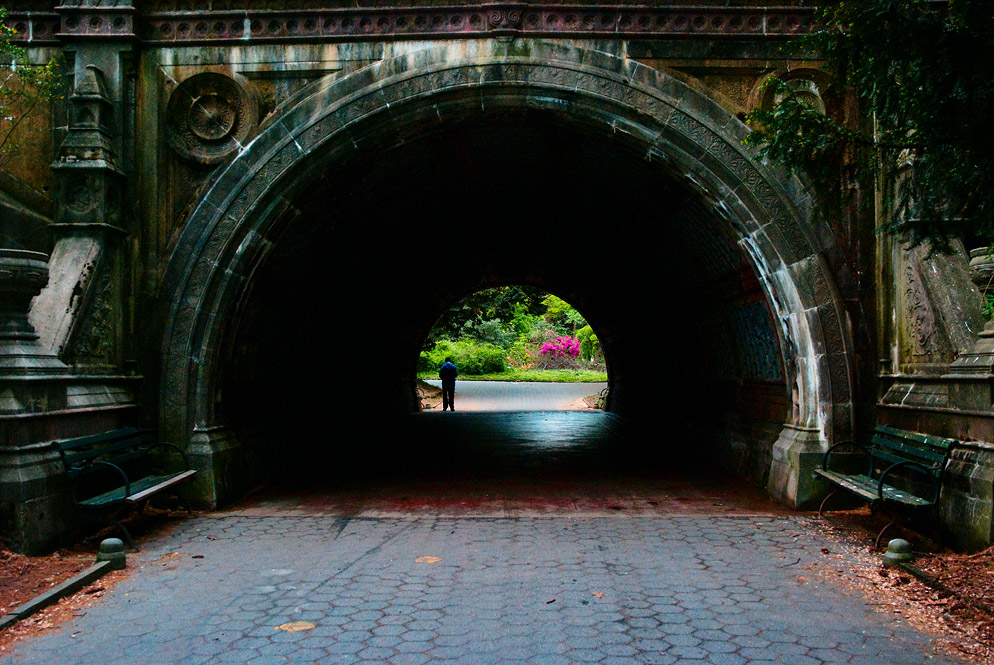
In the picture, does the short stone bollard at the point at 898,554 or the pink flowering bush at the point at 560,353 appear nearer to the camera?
the short stone bollard at the point at 898,554

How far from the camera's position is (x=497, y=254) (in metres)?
15.9

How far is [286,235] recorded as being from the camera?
8.48 meters

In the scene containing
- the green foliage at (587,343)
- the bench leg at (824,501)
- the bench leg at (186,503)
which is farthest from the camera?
the green foliage at (587,343)

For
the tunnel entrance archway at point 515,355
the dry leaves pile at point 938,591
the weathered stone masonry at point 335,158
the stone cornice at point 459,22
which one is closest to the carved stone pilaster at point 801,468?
the weathered stone masonry at point 335,158

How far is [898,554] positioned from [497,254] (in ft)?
36.7

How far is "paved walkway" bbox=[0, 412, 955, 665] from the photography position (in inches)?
163

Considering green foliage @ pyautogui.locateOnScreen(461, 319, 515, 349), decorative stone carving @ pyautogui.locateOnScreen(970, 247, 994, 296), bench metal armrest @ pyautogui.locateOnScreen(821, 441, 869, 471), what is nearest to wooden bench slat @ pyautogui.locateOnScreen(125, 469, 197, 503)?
bench metal armrest @ pyautogui.locateOnScreen(821, 441, 869, 471)

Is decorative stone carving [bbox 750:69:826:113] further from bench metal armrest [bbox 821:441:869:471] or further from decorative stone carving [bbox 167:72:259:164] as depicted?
decorative stone carving [bbox 167:72:259:164]

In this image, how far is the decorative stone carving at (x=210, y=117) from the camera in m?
8.09

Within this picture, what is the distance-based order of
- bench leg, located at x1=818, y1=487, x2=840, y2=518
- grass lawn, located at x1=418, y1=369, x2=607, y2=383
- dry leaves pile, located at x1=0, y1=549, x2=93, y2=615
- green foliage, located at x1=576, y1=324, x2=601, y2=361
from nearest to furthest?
dry leaves pile, located at x1=0, y1=549, x2=93, y2=615, bench leg, located at x1=818, y1=487, x2=840, y2=518, grass lawn, located at x1=418, y1=369, x2=607, y2=383, green foliage, located at x1=576, y1=324, x2=601, y2=361

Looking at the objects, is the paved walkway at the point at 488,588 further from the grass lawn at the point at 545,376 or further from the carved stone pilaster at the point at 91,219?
the grass lawn at the point at 545,376

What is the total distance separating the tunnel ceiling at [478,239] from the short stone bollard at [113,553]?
295cm

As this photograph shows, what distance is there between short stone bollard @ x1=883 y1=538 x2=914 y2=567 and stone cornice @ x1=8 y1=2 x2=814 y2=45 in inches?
205

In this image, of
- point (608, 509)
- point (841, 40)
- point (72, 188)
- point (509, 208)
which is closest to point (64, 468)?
point (72, 188)
